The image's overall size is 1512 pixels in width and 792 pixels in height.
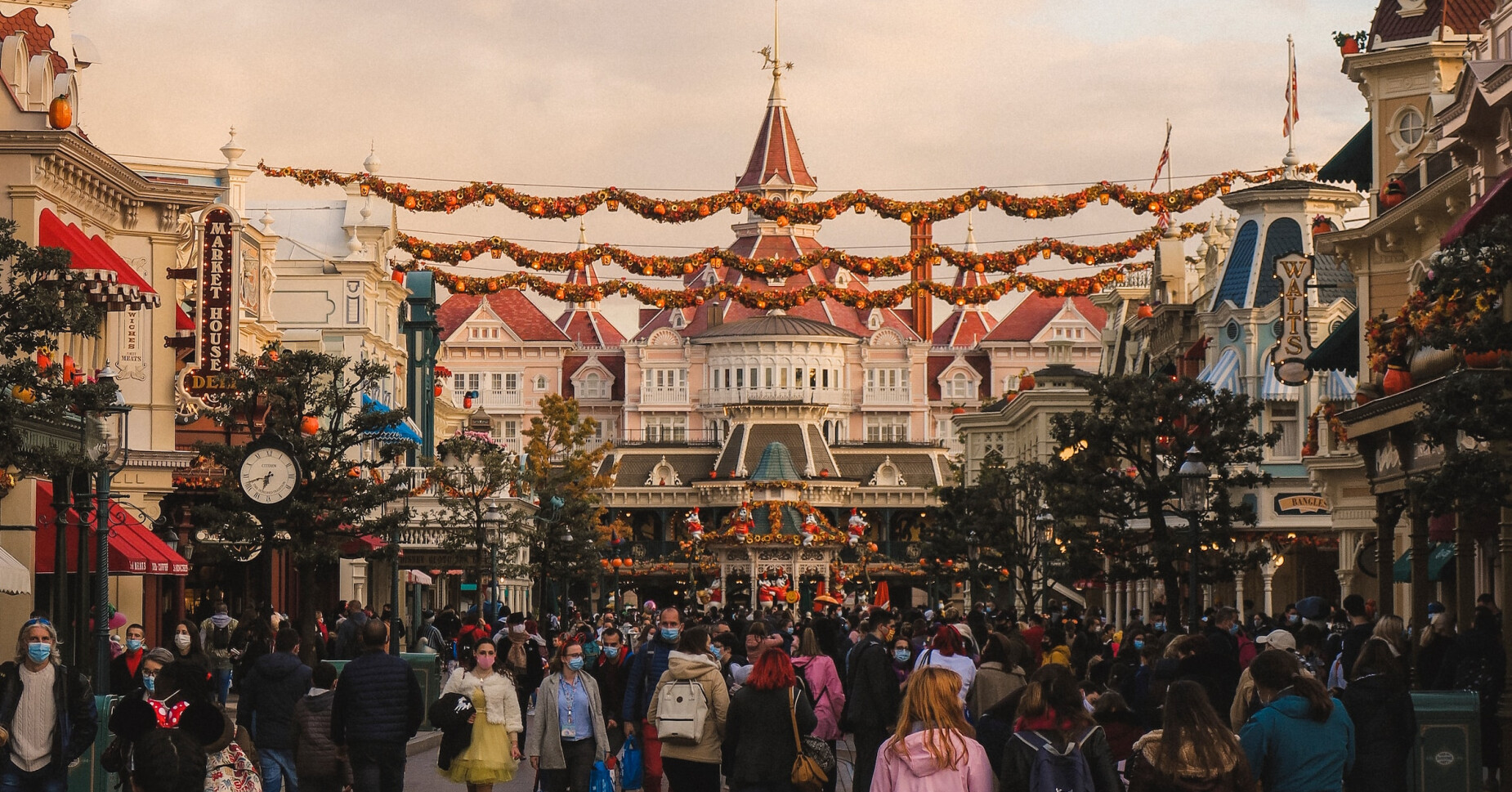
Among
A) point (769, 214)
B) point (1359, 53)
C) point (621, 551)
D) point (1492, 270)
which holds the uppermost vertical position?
point (1359, 53)

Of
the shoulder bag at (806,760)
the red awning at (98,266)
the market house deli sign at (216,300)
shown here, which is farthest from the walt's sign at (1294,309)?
the shoulder bag at (806,760)

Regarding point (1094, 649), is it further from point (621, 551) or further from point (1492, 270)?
point (621, 551)

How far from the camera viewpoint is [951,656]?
17562mm

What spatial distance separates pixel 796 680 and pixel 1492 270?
7.92m

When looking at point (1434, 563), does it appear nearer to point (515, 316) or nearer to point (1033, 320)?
point (1033, 320)

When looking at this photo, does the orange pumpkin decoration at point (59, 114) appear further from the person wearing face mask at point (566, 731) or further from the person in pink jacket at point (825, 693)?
the person in pink jacket at point (825, 693)

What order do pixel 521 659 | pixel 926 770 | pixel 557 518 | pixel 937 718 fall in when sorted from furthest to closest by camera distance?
Result: pixel 557 518 → pixel 521 659 → pixel 937 718 → pixel 926 770

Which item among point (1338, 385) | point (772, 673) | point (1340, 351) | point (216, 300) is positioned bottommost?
point (772, 673)

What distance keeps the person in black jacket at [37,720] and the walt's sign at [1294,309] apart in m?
28.4

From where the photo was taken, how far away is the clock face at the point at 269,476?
24.3 metres

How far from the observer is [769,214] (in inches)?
1377

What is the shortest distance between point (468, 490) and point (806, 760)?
39.0 meters

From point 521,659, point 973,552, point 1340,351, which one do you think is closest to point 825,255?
point 1340,351

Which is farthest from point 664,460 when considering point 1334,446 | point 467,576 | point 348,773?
point 348,773
